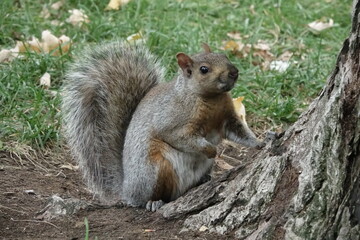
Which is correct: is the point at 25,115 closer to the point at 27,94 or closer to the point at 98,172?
the point at 27,94

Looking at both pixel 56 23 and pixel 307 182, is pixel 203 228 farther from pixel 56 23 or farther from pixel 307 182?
pixel 56 23

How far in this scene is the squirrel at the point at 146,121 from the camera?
3.38 meters

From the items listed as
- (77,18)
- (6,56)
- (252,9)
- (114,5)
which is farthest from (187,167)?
(252,9)

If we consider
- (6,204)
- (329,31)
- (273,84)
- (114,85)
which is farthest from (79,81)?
(329,31)

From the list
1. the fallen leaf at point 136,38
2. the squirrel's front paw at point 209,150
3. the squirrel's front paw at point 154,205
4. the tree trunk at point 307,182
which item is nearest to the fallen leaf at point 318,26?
the fallen leaf at point 136,38

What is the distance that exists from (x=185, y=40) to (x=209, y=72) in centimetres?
178

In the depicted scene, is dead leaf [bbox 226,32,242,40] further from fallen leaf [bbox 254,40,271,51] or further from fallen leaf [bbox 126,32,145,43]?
fallen leaf [bbox 126,32,145,43]

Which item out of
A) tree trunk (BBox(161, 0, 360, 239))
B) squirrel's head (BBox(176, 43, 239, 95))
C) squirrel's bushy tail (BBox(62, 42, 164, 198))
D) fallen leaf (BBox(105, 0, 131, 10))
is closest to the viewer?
tree trunk (BBox(161, 0, 360, 239))

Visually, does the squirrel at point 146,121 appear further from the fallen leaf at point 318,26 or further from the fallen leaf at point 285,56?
the fallen leaf at point 318,26

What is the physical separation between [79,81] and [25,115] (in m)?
0.58

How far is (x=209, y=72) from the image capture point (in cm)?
338

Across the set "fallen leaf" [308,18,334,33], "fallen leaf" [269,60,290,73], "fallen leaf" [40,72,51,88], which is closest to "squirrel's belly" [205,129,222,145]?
"fallen leaf" [40,72,51,88]

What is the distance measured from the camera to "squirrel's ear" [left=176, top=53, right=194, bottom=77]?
349 cm

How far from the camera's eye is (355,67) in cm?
240
